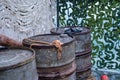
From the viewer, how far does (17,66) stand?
1495mm

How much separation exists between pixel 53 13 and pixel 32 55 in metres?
2.38

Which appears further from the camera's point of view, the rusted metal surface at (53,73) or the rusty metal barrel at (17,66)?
the rusted metal surface at (53,73)

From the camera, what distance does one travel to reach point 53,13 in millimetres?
3994

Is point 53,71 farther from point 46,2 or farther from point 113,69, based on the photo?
point 113,69

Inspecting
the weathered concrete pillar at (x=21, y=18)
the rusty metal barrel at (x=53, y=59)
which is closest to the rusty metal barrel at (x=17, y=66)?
the rusty metal barrel at (x=53, y=59)

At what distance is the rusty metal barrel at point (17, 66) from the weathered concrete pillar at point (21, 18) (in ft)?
4.49

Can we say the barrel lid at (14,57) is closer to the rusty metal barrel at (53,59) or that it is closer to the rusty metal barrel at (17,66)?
the rusty metal barrel at (17,66)

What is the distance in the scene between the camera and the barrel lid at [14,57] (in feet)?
4.93

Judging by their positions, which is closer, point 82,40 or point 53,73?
point 53,73

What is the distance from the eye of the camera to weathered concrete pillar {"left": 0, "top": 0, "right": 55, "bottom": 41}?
121 inches

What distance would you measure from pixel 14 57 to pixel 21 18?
153 cm

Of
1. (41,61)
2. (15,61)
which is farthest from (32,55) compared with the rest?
(41,61)

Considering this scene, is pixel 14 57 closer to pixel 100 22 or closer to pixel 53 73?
pixel 53 73

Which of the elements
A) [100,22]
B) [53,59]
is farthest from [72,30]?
[100,22]
